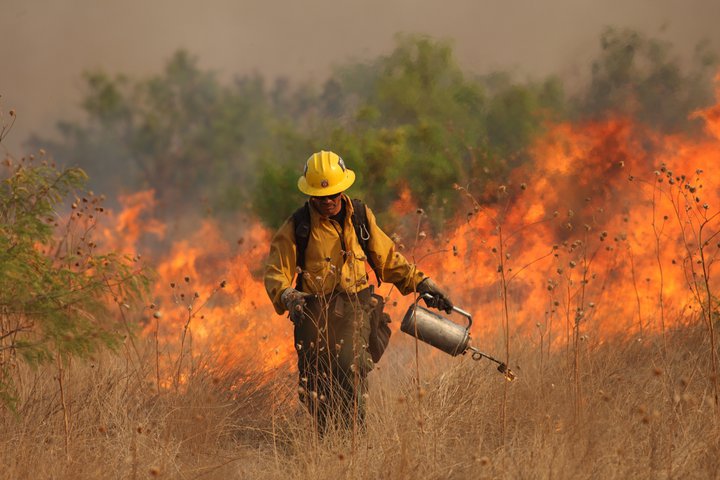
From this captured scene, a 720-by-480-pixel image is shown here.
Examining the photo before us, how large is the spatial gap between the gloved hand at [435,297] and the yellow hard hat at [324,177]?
77 centimetres

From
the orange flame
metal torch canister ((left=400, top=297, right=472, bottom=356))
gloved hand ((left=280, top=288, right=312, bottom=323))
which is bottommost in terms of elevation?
metal torch canister ((left=400, top=297, right=472, bottom=356))

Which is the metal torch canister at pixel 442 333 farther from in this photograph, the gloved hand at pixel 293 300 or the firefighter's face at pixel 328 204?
the firefighter's face at pixel 328 204

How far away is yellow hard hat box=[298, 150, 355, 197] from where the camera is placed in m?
5.18

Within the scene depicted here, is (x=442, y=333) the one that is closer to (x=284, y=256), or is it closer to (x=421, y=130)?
(x=284, y=256)

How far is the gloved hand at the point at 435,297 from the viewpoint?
17.6 feet

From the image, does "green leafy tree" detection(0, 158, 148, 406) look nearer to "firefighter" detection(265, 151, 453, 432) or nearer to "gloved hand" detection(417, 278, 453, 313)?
"firefighter" detection(265, 151, 453, 432)

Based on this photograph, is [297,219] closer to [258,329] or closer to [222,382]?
[222,382]

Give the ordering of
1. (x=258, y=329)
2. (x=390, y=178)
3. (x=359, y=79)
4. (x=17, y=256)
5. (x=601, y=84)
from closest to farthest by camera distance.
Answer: (x=17, y=256)
(x=258, y=329)
(x=390, y=178)
(x=601, y=84)
(x=359, y=79)

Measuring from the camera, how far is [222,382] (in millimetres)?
6082

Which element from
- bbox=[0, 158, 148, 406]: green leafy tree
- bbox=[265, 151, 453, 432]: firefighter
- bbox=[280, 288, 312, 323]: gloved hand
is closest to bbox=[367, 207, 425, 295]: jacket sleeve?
bbox=[265, 151, 453, 432]: firefighter

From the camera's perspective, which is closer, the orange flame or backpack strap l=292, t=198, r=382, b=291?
backpack strap l=292, t=198, r=382, b=291

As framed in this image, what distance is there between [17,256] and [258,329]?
274 cm

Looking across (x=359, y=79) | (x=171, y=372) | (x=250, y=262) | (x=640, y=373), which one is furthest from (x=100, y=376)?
(x=359, y=79)

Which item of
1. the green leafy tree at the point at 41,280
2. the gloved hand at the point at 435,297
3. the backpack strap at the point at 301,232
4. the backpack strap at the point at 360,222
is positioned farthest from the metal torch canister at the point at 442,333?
the green leafy tree at the point at 41,280
